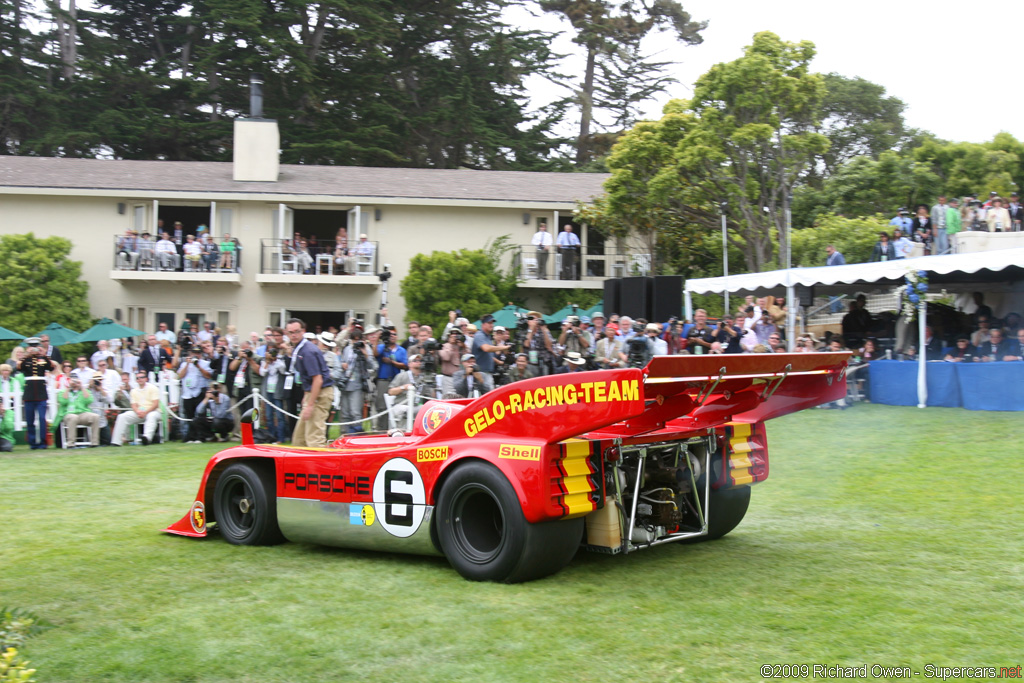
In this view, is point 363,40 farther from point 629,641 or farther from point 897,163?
point 629,641

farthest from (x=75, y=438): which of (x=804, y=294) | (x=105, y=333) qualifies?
(x=804, y=294)

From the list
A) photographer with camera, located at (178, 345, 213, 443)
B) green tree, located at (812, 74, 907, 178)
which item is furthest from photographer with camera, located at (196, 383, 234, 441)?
green tree, located at (812, 74, 907, 178)

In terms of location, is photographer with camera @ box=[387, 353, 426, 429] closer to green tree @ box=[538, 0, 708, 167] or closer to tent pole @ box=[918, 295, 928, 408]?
tent pole @ box=[918, 295, 928, 408]

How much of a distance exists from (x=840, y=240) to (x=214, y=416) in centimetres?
1774

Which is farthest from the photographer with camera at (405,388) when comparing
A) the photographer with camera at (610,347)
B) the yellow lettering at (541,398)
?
the yellow lettering at (541,398)

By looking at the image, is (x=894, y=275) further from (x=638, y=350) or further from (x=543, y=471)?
(x=543, y=471)

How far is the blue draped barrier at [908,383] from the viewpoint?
1566 cm

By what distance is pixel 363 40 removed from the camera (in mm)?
40000

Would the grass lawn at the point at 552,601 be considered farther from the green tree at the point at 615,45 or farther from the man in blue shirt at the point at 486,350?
the green tree at the point at 615,45

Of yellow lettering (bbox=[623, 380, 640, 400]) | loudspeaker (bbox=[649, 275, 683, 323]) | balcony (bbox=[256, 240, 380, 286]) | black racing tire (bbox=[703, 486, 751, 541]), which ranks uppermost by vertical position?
balcony (bbox=[256, 240, 380, 286])

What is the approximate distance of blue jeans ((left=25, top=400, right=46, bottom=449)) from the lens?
15.0 metres

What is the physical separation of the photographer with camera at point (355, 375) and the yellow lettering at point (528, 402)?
28.2 feet

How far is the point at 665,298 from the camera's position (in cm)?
1595

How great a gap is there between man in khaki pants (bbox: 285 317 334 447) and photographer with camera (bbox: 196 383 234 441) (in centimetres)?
495
